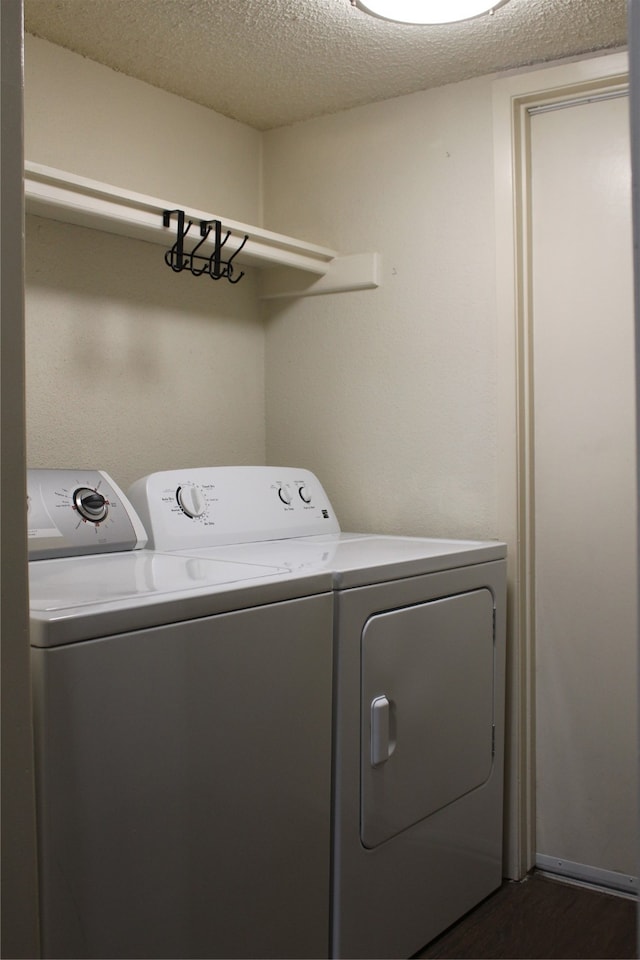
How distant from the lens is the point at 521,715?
240 cm

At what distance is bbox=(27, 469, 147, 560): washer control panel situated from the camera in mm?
1890

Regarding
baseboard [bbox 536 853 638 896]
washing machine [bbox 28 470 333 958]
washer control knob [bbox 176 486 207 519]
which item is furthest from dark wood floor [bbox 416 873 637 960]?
washer control knob [bbox 176 486 207 519]

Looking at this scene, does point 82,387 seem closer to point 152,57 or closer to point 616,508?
point 152,57

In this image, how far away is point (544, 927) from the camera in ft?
6.99

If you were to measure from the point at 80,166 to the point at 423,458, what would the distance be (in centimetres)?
122

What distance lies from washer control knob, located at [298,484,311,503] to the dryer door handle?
0.82 meters

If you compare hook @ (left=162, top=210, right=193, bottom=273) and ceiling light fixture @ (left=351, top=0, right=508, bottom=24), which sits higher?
ceiling light fixture @ (left=351, top=0, right=508, bottom=24)

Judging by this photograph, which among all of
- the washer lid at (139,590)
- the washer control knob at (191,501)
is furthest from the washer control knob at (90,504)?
the washer control knob at (191,501)

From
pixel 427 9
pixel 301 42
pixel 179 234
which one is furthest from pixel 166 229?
pixel 427 9

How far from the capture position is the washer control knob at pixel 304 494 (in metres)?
2.56

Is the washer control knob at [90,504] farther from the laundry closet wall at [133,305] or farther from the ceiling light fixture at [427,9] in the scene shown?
the ceiling light fixture at [427,9]

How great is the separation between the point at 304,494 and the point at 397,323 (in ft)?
1.89

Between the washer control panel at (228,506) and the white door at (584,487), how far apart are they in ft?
2.19

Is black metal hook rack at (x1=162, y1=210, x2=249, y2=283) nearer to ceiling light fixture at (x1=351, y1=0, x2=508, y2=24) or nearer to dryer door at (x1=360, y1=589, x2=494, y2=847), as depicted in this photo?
ceiling light fixture at (x1=351, y1=0, x2=508, y2=24)
